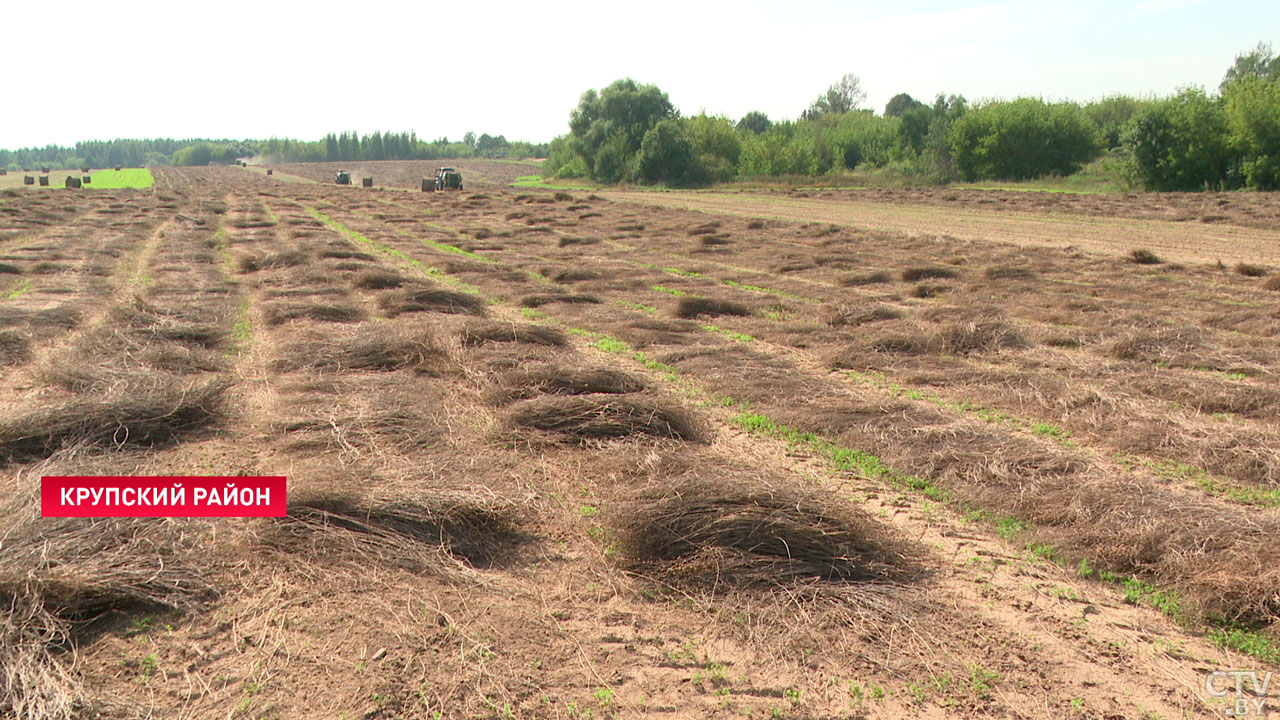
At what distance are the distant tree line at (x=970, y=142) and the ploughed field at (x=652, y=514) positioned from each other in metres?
31.9

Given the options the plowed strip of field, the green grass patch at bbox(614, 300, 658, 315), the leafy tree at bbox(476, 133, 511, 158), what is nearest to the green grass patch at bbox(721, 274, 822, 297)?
the green grass patch at bbox(614, 300, 658, 315)

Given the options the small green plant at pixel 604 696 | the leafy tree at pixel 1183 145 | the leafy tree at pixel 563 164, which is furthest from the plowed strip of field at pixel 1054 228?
the leafy tree at pixel 563 164

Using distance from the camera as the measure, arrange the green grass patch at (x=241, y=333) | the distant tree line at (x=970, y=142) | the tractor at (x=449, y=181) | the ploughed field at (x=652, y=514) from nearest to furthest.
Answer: the ploughed field at (x=652, y=514)
the green grass patch at (x=241, y=333)
the distant tree line at (x=970, y=142)
the tractor at (x=449, y=181)

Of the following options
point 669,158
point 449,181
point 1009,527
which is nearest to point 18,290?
point 1009,527

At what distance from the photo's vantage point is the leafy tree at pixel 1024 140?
4856 cm

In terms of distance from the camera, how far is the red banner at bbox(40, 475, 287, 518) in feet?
14.9

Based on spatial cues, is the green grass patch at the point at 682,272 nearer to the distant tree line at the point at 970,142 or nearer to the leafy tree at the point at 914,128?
the distant tree line at the point at 970,142

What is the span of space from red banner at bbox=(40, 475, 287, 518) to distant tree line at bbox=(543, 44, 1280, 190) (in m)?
42.2

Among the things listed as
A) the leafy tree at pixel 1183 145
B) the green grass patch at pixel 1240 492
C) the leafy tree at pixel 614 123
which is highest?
the leafy tree at pixel 614 123

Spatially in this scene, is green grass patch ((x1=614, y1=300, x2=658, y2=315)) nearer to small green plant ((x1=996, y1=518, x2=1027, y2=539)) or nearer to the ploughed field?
the ploughed field

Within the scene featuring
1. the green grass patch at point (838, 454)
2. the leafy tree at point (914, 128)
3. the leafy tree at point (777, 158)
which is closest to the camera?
the green grass patch at point (838, 454)

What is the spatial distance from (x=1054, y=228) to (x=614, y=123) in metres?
42.6

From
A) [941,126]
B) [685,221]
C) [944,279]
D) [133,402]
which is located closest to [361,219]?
[685,221]

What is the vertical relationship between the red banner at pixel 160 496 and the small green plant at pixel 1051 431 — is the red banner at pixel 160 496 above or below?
below
